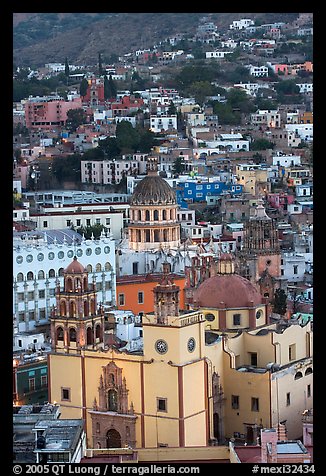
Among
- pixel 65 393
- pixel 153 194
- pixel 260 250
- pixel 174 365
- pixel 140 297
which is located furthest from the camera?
pixel 153 194

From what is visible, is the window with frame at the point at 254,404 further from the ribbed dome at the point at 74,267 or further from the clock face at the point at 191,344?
the ribbed dome at the point at 74,267

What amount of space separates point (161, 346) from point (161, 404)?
39cm

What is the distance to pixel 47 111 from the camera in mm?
31438

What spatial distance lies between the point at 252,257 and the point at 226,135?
12.5 m

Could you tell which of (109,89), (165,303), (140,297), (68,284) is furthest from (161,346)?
(109,89)

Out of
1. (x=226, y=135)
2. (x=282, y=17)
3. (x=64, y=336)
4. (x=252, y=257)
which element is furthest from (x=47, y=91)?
(x=64, y=336)

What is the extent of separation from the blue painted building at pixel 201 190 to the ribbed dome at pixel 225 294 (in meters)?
12.3

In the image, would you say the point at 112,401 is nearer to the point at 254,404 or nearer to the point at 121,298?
the point at 254,404

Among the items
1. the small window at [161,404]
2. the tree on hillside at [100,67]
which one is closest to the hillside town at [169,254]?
the small window at [161,404]

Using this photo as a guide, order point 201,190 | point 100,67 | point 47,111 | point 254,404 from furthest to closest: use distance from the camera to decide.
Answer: point 100,67 → point 47,111 → point 201,190 → point 254,404

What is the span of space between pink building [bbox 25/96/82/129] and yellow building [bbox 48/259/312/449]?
19.5 m

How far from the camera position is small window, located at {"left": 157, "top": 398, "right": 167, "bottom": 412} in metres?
10.5

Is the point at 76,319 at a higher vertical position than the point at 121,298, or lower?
higher
